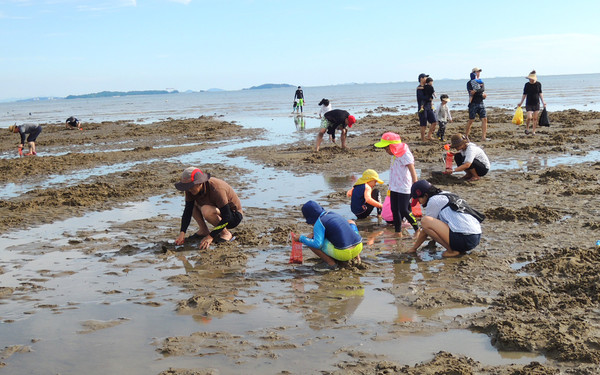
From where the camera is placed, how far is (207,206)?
713 centimetres

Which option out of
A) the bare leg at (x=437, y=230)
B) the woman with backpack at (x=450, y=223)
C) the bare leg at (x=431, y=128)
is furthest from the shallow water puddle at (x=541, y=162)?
the bare leg at (x=437, y=230)

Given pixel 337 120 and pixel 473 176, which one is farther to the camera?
pixel 337 120

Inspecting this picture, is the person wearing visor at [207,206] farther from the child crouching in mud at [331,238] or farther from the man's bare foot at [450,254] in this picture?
the man's bare foot at [450,254]

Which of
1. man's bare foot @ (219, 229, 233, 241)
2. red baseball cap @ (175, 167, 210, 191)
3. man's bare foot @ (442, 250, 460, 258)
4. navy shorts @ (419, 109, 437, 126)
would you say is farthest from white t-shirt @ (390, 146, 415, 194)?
navy shorts @ (419, 109, 437, 126)

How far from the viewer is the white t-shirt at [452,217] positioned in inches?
236

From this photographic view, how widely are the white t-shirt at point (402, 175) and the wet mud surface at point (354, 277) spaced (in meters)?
0.65

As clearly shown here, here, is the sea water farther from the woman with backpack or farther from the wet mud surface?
the woman with backpack

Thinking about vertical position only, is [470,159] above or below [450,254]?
above

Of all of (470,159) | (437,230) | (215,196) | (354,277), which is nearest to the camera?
(354,277)

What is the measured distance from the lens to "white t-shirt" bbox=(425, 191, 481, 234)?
5.99 metres

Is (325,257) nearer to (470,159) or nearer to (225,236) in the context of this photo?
(225,236)

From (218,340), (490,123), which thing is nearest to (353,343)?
(218,340)

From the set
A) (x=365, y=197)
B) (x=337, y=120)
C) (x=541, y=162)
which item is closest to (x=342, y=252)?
(x=365, y=197)

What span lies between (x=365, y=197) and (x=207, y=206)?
2418mm
